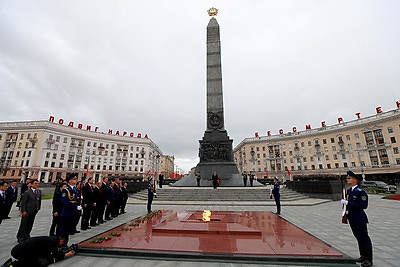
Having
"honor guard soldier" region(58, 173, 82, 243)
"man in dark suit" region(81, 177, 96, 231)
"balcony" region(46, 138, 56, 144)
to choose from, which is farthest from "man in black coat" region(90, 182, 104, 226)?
"balcony" region(46, 138, 56, 144)

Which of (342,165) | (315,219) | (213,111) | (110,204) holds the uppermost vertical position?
(213,111)

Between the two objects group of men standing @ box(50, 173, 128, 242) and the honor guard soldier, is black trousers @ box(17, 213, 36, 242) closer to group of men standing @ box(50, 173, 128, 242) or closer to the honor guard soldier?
group of men standing @ box(50, 173, 128, 242)

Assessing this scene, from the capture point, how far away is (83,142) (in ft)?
167

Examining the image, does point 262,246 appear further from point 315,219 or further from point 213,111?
point 213,111

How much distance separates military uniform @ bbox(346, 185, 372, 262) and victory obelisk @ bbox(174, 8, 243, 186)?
12.9 meters

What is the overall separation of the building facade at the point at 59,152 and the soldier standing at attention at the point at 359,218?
33.3 metres

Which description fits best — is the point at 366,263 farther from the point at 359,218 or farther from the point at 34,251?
the point at 34,251

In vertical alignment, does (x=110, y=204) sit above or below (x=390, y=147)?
below

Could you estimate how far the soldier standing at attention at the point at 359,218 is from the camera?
3.47 m

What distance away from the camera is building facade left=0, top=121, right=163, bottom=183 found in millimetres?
42281

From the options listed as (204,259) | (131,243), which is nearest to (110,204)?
(131,243)

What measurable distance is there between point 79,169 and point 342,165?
66.9m

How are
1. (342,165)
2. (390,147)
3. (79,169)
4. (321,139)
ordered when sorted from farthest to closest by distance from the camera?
(79,169)
(321,139)
(342,165)
(390,147)

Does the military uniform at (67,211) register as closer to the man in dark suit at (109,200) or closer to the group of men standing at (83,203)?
the group of men standing at (83,203)
